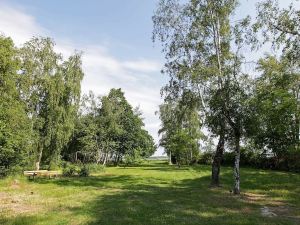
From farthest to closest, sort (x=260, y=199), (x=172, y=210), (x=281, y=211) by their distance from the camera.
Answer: (x=260, y=199)
(x=281, y=211)
(x=172, y=210)

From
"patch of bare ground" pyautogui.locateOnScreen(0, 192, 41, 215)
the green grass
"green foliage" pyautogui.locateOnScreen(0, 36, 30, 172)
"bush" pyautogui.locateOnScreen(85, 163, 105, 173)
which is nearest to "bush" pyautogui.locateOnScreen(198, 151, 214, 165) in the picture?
"bush" pyautogui.locateOnScreen(85, 163, 105, 173)

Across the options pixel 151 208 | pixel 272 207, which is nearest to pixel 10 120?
pixel 151 208

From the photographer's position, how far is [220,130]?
26078mm

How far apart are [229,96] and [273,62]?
937 inches

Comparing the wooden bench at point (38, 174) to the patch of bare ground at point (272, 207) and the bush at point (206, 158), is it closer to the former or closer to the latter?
the patch of bare ground at point (272, 207)

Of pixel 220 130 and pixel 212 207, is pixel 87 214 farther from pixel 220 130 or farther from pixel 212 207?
pixel 220 130

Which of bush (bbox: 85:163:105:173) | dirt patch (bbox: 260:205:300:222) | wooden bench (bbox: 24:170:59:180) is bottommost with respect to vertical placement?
dirt patch (bbox: 260:205:300:222)

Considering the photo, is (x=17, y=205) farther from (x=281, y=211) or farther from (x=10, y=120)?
(x=10, y=120)

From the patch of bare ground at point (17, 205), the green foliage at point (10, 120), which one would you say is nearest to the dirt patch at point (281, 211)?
the patch of bare ground at point (17, 205)

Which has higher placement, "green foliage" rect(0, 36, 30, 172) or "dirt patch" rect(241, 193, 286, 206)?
"green foliage" rect(0, 36, 30, 172)

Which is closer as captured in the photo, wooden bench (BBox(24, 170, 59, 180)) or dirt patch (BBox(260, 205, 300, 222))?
dirt patch (BBox(260, 205, 300, 222))

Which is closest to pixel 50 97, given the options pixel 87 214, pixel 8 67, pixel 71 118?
pixel 71 118

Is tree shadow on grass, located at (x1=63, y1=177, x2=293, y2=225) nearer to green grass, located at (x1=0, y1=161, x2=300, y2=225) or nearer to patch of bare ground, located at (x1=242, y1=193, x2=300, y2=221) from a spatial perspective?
green grass, located at (x1=0, y1=161, x2=300, y2=225)

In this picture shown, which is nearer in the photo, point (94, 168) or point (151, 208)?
point (151, 208)
